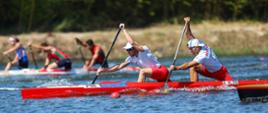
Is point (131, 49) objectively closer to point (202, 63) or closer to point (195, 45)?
point (195, 45)

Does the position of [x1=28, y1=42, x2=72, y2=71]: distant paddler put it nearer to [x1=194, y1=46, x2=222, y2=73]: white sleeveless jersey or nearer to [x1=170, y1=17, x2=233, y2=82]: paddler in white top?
[x1=170, y1=17, x2=233, y2=82]: paddler in white top

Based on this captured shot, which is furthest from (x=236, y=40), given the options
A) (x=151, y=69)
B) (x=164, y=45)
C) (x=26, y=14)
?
(x=151, y=69)

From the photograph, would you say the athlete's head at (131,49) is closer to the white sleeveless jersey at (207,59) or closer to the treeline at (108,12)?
the white sleeveless jersey at (207,59)

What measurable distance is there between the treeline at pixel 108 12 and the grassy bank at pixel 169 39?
6.78 feet

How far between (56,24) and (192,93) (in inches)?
1251

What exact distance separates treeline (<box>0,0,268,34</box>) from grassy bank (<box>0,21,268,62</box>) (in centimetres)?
207

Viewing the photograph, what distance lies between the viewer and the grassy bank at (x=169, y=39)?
4969cm

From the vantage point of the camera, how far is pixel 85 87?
944 inches

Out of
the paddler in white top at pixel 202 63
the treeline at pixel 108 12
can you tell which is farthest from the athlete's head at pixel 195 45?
the treeline at pixel 108 12

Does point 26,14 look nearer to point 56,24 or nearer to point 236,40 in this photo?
point 56,24

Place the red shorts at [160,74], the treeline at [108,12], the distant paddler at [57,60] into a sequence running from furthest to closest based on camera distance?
the treeline at [108,12] < the distant paddler at [57,60] < the red shorts at [160,74]

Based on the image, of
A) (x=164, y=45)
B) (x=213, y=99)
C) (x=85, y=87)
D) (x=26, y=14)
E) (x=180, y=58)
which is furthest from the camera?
(x=26, y=14)

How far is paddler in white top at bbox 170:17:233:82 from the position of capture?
23.7 meters

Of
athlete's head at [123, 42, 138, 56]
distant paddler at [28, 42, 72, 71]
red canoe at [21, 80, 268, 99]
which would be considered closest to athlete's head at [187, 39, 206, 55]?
red canoe at [21, 80, 268, 99]
